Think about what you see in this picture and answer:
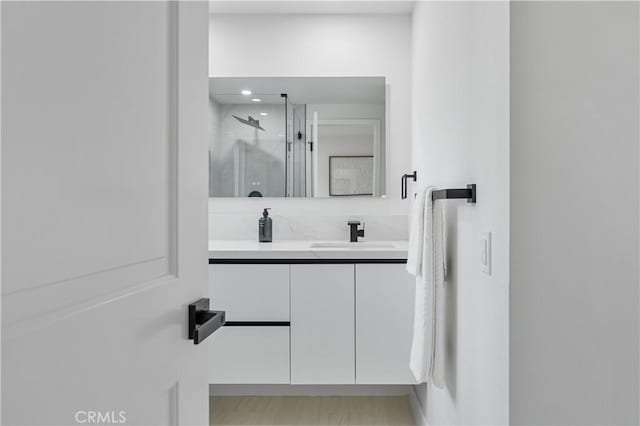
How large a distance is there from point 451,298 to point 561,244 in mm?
598

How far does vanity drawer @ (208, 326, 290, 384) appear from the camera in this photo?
2.19 m

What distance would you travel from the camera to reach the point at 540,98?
Answer: 979mm

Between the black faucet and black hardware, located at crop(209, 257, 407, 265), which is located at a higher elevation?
the black faucet

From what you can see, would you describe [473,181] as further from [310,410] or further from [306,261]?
[310,410]

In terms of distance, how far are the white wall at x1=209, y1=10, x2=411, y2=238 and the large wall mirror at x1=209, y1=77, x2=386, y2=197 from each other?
0.10m

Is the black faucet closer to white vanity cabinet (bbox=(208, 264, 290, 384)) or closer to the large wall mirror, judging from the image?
the large wall mirror

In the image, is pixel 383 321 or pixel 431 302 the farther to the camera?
pixel 383 321

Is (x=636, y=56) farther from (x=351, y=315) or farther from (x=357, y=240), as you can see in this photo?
(x=357, y=240)

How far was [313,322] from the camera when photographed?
2195mm

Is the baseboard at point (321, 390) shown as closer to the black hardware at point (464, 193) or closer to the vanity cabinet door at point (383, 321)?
the vanity cabinet door at point (383, 321)

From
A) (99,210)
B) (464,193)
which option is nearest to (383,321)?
(464,193)

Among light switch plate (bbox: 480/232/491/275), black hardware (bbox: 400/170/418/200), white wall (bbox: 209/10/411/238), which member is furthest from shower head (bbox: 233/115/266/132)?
light switch plate (bbox: 480/232/491/275)

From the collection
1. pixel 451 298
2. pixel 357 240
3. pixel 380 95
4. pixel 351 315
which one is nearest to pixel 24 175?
pixel 451 298

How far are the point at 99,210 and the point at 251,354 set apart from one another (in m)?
1.85
